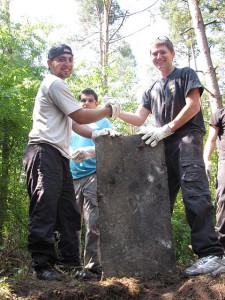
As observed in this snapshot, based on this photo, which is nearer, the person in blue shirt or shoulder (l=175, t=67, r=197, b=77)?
shoulder (l=175, t=67, r=197, b=77)

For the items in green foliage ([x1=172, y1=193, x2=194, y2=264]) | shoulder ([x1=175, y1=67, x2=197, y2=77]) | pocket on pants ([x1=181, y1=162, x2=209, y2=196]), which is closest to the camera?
pocket on pants ([x1=181, y1=162, x2=209, y2=196])

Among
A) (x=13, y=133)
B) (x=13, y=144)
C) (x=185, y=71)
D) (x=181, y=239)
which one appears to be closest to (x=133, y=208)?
(x=185, y=71)

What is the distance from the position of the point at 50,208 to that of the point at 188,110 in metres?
1.51

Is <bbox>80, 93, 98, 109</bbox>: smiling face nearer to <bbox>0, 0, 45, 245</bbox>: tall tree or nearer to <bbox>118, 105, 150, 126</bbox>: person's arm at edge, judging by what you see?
<bbox>118, 105, 150, 126</bbox>: person's arm at edge

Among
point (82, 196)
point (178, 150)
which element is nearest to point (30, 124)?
point (82, 196)

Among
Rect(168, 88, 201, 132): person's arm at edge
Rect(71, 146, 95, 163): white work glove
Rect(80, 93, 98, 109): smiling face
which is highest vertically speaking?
Rect(80, 93, 98, 109): smiling face

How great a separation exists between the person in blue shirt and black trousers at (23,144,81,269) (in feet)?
0.90

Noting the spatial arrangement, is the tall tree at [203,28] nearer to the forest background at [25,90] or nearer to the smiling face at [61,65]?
the forest background at [25,90]

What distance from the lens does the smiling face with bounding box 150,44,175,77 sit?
3.47 m

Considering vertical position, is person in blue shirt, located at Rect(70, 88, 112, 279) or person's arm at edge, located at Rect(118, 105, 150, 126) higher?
person's arm at edge, located at Rect(118, 105, 150, 126)

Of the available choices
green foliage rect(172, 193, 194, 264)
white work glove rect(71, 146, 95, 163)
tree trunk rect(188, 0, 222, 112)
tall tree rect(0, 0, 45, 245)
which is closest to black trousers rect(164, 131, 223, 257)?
white work glove rect(71, 146, 95, 163)

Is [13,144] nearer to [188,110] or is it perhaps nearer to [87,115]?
[87,115]

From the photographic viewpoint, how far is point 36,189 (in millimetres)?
3021

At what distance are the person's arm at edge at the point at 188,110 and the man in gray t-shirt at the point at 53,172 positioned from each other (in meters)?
0.60
